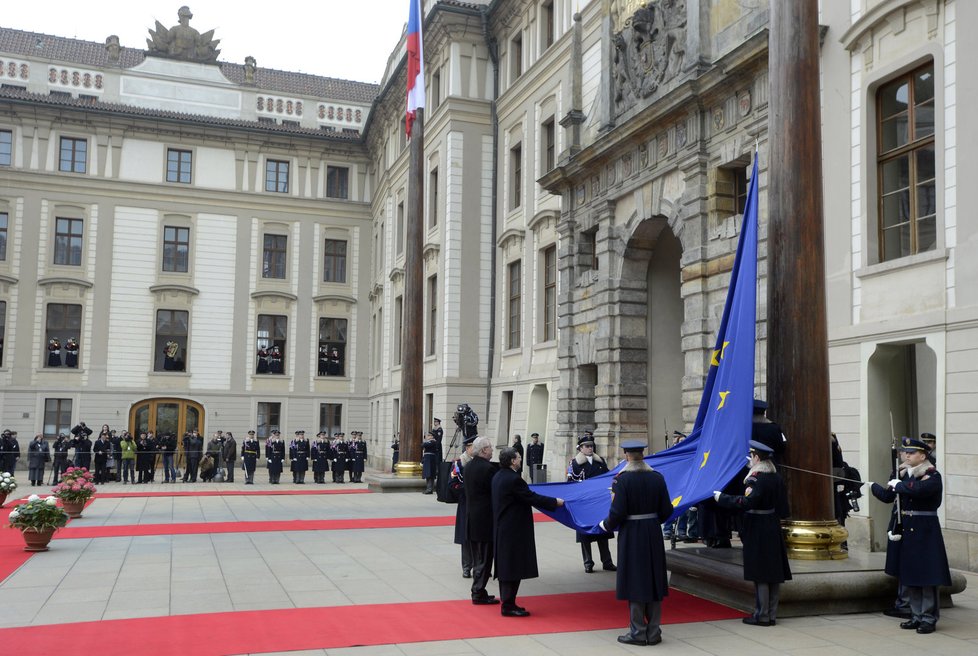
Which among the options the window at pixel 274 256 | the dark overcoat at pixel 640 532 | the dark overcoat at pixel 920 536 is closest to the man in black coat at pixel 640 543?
the dark overcoat at pixel 640 532

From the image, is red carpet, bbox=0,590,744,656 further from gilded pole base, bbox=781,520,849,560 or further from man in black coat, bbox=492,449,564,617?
gilded pole base, bbox=781,520,849,560

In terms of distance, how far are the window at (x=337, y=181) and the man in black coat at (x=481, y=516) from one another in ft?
121

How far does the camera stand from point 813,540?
9359 mm

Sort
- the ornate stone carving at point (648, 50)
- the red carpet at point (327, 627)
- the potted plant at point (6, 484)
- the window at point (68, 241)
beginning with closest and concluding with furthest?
the red carpet at point (327, 627) < the potted plant at point (6, 484) < the ornate stone carving at point (648, 50) < the window at point (68, 241)

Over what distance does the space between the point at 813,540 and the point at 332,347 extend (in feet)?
122

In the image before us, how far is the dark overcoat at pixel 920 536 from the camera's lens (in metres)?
8.48

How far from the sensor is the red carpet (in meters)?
7.82

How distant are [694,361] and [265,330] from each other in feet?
95.9

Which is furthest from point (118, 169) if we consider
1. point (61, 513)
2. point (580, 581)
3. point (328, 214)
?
point (580, 581)

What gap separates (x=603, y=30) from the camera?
73.8ft

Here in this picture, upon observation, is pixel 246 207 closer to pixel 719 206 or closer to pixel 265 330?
pixel 265 330

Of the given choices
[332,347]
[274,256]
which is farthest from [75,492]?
[274,256]

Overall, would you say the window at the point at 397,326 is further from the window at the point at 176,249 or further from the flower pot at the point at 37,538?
the flower pot at the point at 37,538

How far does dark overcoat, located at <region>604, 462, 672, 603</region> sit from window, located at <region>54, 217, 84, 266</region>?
37898mm
